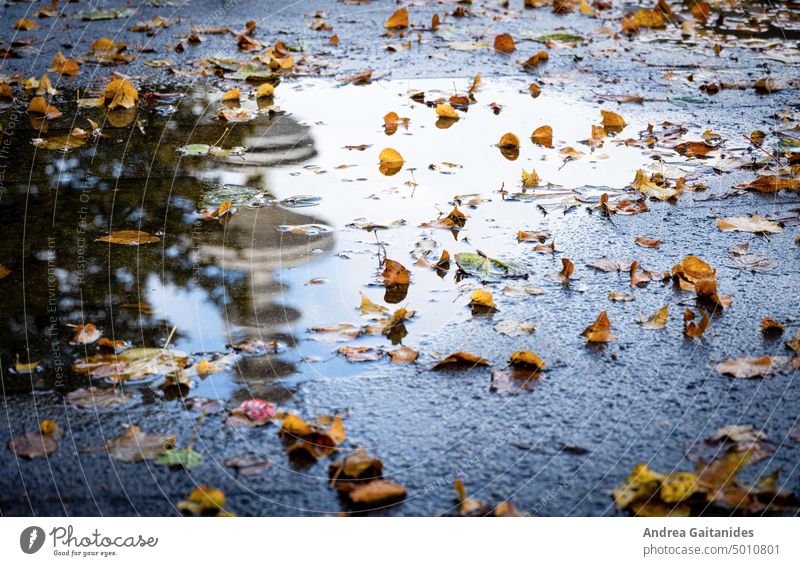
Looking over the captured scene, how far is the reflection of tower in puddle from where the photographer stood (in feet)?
7.77

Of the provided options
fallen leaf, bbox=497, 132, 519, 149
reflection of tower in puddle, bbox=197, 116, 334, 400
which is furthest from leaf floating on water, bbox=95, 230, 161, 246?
fallen leaf, bbox=497, 132, 519, 149

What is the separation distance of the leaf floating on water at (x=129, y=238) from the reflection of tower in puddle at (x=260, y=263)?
205 millimetres

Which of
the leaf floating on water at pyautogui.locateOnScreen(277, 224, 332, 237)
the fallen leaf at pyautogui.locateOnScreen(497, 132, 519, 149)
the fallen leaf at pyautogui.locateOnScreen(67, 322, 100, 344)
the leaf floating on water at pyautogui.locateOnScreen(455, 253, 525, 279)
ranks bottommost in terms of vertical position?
the fallen leaf at pyautogui.locateOnScreen(67, 322, 100, 344)

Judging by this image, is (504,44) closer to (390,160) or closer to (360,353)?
(390,160)

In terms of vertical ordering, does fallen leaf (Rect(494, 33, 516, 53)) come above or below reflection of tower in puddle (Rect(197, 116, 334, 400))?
above

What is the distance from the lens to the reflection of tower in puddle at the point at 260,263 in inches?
93.3

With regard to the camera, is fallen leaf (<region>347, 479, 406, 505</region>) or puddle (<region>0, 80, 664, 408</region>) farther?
puddle (<region>0, 80, 664, 408</region>)

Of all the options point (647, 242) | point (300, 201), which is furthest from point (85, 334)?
point (647, 242)

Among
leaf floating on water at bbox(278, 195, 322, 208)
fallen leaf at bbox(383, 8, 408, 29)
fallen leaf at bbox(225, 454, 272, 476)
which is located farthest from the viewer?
fallen leaf at bbox(383, 8, 408, 29)

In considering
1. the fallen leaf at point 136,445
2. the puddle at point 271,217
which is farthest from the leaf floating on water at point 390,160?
the fallen leaf at point 136,445

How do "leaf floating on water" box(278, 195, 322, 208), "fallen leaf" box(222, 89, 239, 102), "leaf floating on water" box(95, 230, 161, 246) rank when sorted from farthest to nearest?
"fallen leaf" box(222, 89, 239, 102), "leaf floating on water" box(278, 195, 322, 208), "leaf floating on water" box(95, 230, 161, 246)

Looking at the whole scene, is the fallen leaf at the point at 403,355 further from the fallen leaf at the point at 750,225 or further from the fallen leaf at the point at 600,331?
the fallen leaf at the point at 750,225

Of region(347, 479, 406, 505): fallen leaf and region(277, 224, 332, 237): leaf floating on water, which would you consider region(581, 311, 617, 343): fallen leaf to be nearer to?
region(347, 479, 406, 505): fallen leaf
